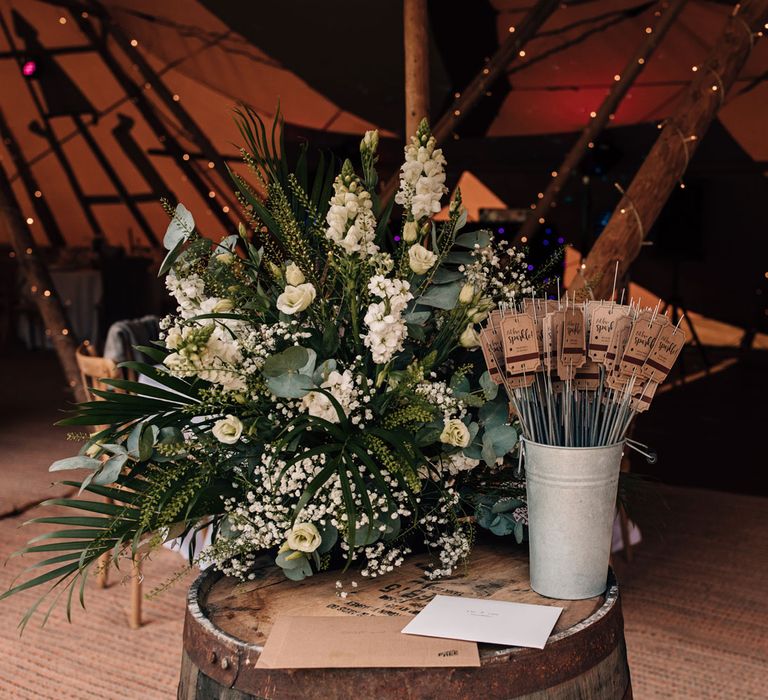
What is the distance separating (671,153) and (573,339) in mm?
2185

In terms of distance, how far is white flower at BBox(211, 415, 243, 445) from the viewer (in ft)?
4.56

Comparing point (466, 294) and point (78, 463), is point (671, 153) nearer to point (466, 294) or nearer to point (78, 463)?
point (466, 294)

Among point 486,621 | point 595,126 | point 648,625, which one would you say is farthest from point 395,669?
point 595,126

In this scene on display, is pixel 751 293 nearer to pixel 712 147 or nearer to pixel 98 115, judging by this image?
pixel 712 147

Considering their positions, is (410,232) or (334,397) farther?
(410,232)

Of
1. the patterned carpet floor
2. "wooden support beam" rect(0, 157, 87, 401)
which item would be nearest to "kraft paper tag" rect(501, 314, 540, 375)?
the patterned carpet floor

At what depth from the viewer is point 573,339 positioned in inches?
54.5

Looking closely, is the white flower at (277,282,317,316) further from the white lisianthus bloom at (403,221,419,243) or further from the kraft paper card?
the kraft paper card

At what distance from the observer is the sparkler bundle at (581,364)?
1.36m

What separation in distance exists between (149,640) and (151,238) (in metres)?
8.49

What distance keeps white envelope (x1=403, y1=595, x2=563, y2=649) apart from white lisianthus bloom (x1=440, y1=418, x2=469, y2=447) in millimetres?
243

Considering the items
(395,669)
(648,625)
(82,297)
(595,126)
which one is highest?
(595,126)

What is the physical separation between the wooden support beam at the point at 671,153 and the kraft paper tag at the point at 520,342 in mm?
1864

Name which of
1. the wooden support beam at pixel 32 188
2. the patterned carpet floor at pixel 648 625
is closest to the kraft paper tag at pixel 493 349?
the patterned carpet floor at pixel 648 625
